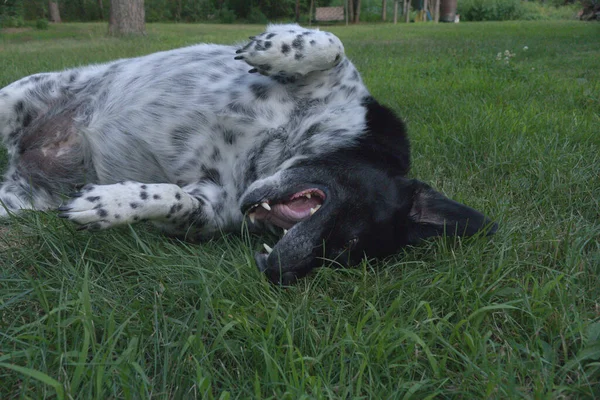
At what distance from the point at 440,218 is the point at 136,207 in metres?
1.23

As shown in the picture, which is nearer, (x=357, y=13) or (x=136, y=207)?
(x=136, y=207)

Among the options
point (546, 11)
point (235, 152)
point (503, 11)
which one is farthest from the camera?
point (546, 11)

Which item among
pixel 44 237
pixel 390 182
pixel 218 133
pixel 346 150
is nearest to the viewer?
pixel 44 237

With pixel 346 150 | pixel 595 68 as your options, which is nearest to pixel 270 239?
pixel 346 150

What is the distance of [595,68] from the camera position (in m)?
6.11

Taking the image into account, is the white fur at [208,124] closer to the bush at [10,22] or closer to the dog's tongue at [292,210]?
the dog's tongue at [292,210]

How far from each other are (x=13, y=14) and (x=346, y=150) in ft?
55.9

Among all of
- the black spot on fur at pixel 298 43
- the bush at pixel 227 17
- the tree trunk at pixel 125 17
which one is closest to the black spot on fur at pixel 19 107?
the black spot on fur at pixel 298 43

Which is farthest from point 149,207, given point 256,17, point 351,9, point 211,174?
point 351,9

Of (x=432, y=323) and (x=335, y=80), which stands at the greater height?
(x=335, y=80)

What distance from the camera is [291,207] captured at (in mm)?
2178

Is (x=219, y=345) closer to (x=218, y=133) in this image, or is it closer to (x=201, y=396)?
(x=201, y=396)

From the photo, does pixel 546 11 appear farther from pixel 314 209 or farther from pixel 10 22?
pixel 314 209

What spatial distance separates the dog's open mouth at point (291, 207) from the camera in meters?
2.13
